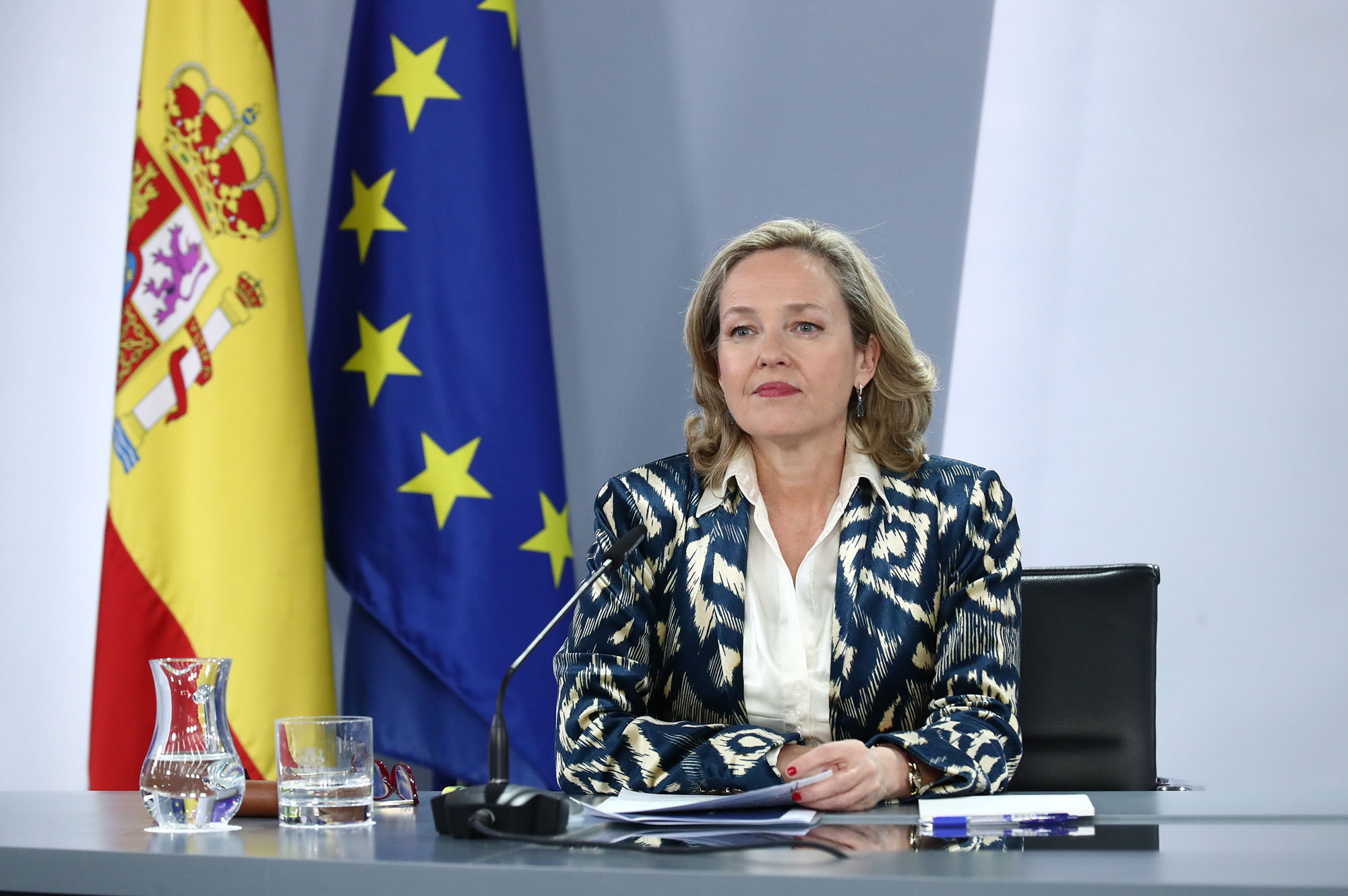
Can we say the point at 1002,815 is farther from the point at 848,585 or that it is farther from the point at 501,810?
the point at 848,585

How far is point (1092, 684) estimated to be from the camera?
1651 mm

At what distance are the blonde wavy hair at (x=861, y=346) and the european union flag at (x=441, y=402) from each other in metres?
0.65

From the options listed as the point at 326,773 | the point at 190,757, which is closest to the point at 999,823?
the point at 326,773

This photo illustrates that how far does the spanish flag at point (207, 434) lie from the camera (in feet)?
7.76

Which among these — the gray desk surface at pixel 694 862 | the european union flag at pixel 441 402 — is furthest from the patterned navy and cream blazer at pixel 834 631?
the european union flag at pixel 441 402

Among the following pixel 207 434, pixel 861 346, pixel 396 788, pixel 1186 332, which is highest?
pixel 1186 332

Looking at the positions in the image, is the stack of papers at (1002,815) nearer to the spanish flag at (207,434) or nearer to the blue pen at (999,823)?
the blue pen at (999,823)

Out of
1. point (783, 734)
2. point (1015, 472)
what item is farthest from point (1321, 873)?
point (1015, 472)

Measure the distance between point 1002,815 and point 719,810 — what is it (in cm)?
28

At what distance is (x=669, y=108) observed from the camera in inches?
112

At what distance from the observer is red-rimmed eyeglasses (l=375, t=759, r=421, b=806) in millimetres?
1335

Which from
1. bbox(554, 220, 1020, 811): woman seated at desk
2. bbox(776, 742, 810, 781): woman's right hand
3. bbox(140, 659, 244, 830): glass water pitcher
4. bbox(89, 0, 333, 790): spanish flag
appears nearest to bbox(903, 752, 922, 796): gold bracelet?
bbox(554, 220, 1020, 811): woman seated at desk

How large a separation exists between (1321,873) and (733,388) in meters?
1.16

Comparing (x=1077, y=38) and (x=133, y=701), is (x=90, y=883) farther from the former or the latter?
(x=1077, y=38)
